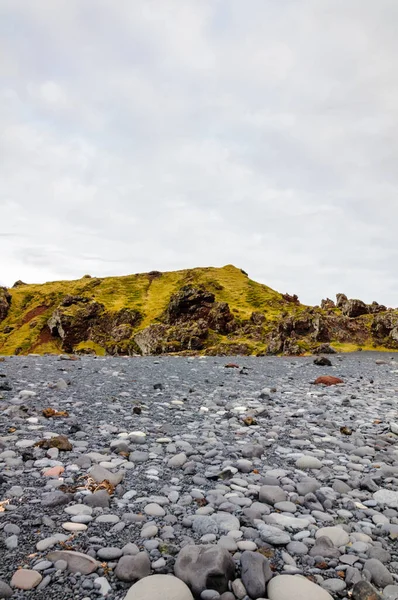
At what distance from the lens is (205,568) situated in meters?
3.47

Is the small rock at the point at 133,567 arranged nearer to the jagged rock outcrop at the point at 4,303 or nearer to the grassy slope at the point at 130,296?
the grassy slope at the point at 130,296

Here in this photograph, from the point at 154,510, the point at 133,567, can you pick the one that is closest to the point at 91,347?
the point at 154,510

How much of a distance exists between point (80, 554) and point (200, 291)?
73.4 metres

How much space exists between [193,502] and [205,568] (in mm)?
1582

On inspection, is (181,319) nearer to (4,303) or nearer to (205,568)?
(4,303)

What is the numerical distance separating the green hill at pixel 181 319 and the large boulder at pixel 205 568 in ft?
150

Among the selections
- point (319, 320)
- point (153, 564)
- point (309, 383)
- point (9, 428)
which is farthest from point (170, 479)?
point (319, 320)

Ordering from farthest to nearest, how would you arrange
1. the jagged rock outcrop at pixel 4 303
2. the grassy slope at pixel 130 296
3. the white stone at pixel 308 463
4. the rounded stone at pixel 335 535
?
the jagged rock outcrop at pixel 4 303 → the grassy slope at pixel 130 296 → the white stone at pixel 308 463 → the rounded stone at pixel 335 535

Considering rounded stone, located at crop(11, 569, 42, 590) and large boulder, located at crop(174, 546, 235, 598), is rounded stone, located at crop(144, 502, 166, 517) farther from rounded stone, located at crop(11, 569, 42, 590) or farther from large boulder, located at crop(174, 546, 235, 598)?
rounded stone, located at crop(11, 569, 42, 590)

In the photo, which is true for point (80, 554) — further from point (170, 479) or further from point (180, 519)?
point (170, 479)

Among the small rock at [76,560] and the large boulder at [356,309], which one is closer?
the small rock at [76,560]

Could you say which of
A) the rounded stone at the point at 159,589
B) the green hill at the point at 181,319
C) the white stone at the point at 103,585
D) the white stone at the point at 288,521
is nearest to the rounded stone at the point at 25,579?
the white stone at the point at 103,585

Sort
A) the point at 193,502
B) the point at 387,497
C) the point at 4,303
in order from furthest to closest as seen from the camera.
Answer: the point at 4,303 → the point at 387,497 → the point at 193,502

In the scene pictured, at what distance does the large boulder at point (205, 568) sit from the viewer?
3.38 m
